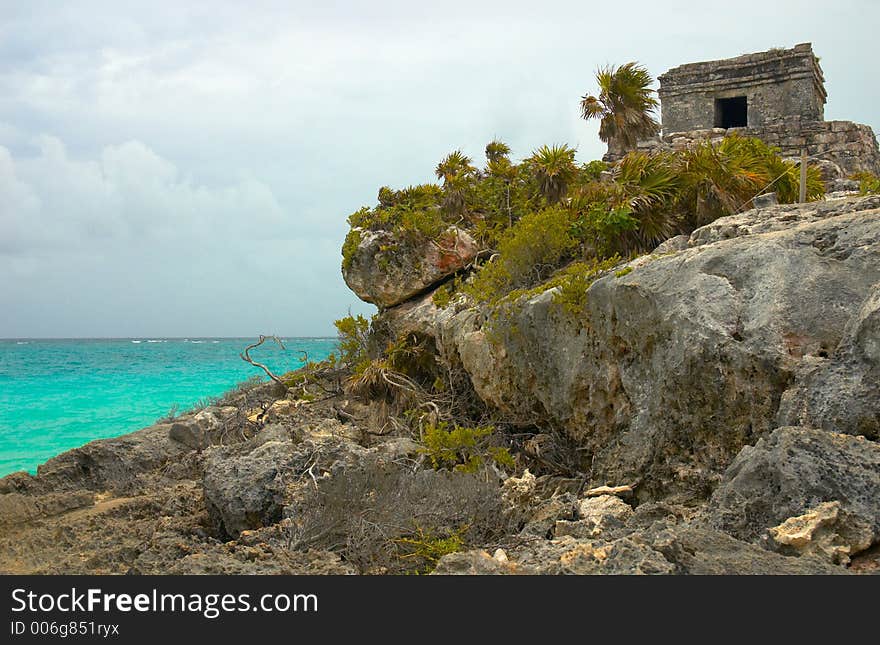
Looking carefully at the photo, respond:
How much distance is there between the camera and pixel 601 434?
664 centimetres

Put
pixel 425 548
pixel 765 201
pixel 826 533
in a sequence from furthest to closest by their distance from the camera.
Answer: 1. pixel 765 201
2. pixel 425 548
3. pixel 826 533

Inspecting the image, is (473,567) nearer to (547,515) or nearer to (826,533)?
(826,533)

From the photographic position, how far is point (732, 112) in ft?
56.2

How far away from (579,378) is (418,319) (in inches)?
194

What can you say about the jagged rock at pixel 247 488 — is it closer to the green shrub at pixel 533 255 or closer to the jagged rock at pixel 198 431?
the jagged rock at pixel 198 431

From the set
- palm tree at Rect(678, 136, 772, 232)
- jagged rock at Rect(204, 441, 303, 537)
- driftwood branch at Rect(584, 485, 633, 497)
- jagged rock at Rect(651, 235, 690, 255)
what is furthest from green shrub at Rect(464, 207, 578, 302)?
jagged rock at Rect(204, 441, 303, 537)

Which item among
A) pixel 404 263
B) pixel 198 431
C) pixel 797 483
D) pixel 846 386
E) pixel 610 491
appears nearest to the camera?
pixel 797 483

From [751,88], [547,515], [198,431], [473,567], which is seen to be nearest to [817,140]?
[751,88]

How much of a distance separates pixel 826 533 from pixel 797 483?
0.99 ft

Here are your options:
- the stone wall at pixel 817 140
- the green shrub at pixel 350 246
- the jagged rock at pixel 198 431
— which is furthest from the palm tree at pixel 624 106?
the jagged rock at pixel 198 431

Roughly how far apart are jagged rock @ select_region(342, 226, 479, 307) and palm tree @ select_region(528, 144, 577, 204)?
1569mm

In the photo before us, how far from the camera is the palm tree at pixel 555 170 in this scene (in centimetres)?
1114
